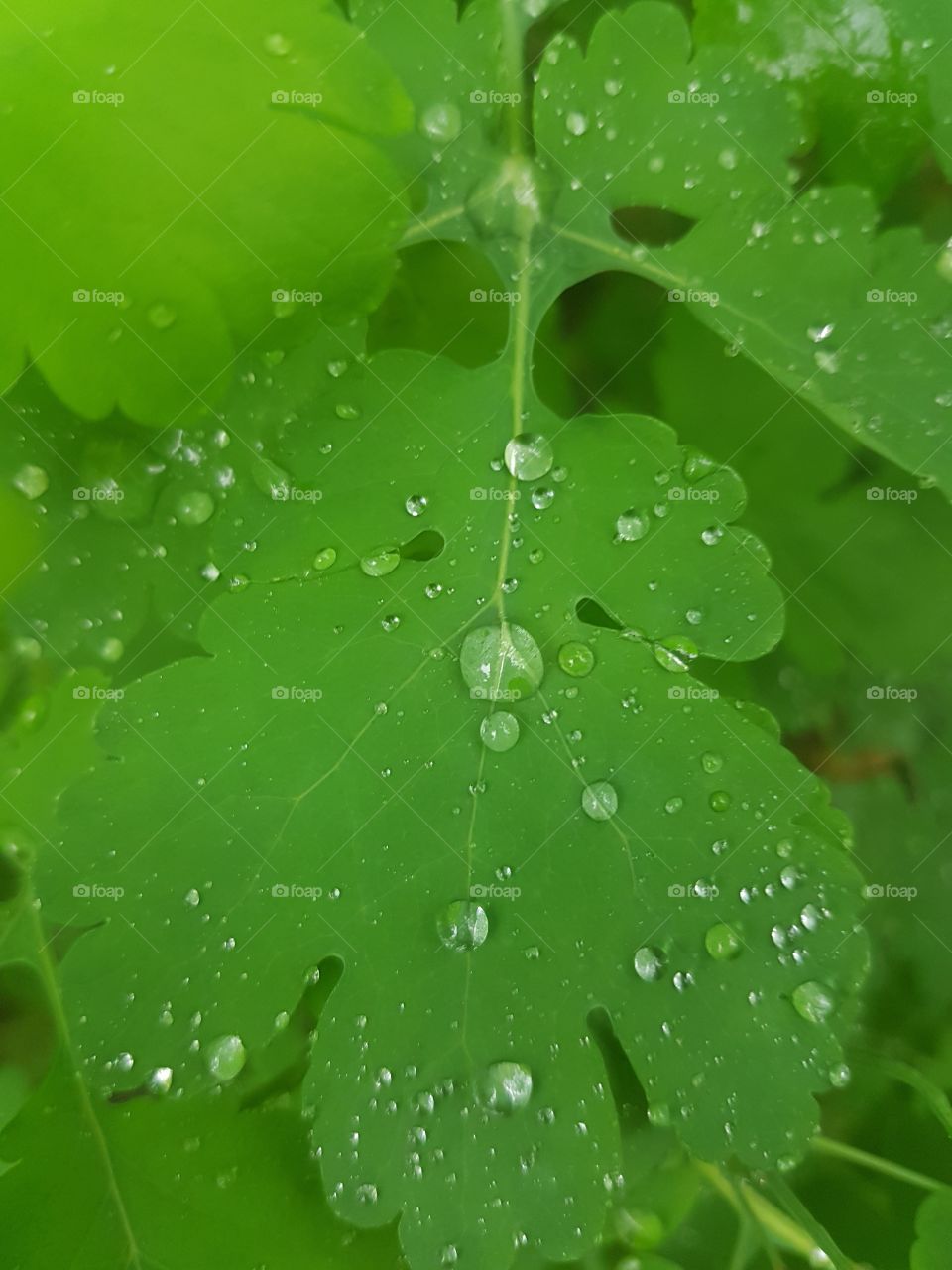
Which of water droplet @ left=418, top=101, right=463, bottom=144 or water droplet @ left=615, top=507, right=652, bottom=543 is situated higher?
water droplet @ left=418, top=101, right=463, bottom=144

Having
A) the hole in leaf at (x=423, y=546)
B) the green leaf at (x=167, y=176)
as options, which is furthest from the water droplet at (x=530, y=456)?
the green leaf at (x=167, y=176)

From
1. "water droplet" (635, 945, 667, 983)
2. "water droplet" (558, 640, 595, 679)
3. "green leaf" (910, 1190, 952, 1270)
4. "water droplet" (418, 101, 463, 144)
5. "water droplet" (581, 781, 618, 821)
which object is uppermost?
"water droplet" (418, 101, 463, 144)

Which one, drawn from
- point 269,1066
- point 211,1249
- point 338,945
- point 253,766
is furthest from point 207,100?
point 211,1249

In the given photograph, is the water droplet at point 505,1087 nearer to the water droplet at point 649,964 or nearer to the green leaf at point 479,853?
the green leaf at point 479,853

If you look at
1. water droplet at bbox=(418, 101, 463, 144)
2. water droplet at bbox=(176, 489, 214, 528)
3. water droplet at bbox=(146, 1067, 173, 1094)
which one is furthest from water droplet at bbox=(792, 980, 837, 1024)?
water droplet at bbox=(418, 101, 463, 144)

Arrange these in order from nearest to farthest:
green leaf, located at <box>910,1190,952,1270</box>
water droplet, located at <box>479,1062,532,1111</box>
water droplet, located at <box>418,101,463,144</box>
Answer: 1. water droplet, located at <box>479,1062,532,1111</box>
2. water droplet, located at <box>418,101,463,144</box>
3. green leaf, located at <box>910,1190,952,1270</box>

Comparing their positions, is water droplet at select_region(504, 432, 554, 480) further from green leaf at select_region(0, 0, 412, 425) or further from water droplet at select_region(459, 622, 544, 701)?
green leaf at select_region(0, 0, 412, 425)
